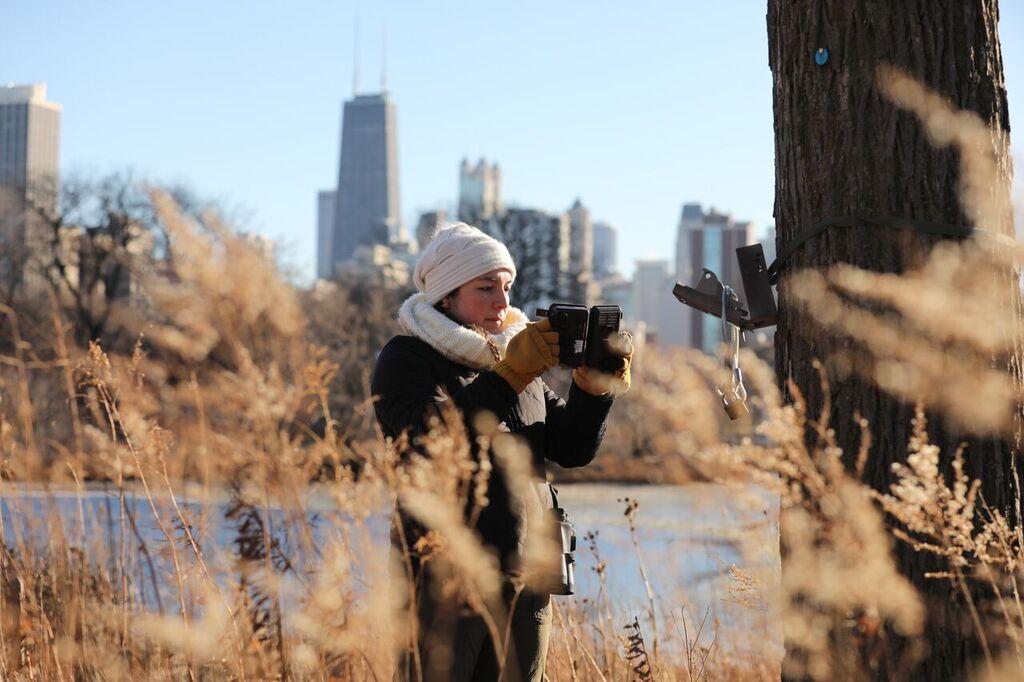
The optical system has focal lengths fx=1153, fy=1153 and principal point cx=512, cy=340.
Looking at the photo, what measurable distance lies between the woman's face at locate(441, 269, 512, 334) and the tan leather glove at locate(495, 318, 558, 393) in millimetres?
231

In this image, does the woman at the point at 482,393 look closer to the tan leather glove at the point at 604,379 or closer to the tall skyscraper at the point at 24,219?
the tan leather glove at the point at 604,379

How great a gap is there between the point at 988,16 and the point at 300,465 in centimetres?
172

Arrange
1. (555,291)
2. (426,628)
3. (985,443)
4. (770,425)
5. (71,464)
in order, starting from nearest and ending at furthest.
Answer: (770,425) → (985,443) → (426,628) → (71,464) → (555,291)

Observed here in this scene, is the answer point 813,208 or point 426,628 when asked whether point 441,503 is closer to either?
point 426,628

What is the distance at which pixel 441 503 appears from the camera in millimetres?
1974

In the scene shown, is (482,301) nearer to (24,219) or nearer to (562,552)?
(562,552)

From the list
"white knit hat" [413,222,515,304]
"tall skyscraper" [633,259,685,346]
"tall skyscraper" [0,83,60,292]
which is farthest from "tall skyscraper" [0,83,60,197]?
"white knit hat" [413,222,515,304]

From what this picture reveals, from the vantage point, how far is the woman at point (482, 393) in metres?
2.53

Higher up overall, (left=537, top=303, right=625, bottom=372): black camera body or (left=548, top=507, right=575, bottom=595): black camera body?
(left=537, top=303, right=625, bottom=372): black camera body

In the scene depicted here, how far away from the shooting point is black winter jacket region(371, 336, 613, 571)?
2529mm

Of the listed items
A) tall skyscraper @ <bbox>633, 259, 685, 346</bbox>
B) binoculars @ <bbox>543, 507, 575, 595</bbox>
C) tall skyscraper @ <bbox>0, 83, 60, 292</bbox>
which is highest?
tall skyscraper @ <bbox>633, 259, 685, 346</bbox>

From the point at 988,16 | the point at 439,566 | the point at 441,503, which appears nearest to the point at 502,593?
the point at 439,566

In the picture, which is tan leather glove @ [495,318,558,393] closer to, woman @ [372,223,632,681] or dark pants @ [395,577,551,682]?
woman @ [372,223,632,681]

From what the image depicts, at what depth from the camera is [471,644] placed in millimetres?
2537
